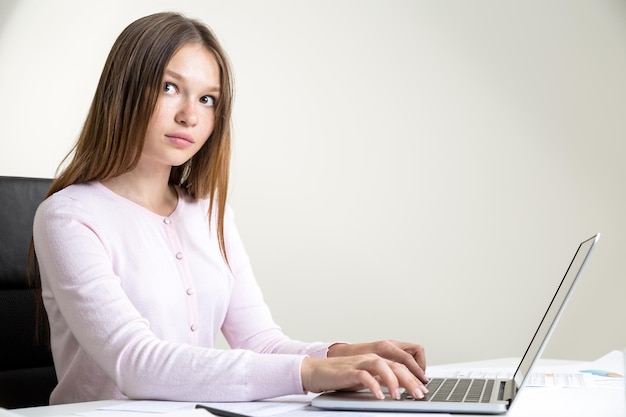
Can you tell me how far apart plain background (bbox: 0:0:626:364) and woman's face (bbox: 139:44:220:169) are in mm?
1067

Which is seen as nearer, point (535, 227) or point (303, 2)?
point (303, 2)

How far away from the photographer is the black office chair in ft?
5.16

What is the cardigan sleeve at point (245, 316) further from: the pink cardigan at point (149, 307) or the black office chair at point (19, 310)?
the black office chair at point (19, 310)

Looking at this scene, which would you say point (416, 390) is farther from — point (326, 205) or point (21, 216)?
point (326, 205)

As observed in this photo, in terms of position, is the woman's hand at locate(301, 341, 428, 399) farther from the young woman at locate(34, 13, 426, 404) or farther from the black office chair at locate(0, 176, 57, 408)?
the black office chair at locate(0, 176, 57, 408)

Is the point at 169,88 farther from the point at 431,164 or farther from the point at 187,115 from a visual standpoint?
the point at 431,164

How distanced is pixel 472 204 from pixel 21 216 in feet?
5.92

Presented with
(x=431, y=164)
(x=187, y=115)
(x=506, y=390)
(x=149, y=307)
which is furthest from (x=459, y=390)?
(x=431, y=164)

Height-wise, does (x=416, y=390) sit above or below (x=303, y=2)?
below

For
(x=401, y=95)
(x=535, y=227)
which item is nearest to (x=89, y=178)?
(x=401, y=95)

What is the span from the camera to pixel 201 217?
1637 mm

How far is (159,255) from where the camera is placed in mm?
1458

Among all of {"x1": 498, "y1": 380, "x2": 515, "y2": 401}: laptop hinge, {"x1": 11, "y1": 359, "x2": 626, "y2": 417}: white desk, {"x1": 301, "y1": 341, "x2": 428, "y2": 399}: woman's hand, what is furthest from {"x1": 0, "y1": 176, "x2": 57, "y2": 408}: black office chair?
{"x1": 498, "y1": 380, "x2": 515, "y2": 401}: laptop hinge

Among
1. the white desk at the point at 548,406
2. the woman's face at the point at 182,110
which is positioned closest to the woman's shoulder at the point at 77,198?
the woman's face at the point at 182,110
